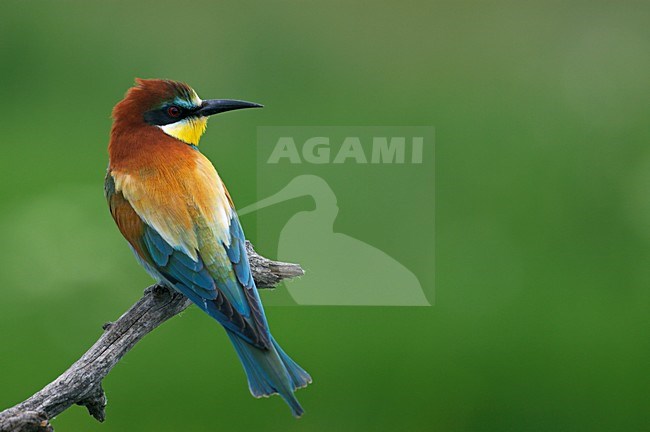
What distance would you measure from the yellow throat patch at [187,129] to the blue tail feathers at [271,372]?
527mm

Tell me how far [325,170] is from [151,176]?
1694 mm

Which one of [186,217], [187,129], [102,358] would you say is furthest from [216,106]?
[102,358]

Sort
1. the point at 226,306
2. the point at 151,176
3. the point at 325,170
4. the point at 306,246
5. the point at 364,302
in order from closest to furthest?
1. the point at 226,306
2. the point at 151,176
3. the point at 306,246
4. the point at 364,302
5. the point at 325,170

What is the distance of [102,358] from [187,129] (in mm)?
594

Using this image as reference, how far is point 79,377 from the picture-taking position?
6.34ft

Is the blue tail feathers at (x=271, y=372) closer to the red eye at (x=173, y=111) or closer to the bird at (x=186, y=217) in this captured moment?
the bird at (x=186, y=217)

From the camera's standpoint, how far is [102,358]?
2.00 metres

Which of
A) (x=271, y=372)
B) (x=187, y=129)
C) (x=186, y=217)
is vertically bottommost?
(x=271, y=372)

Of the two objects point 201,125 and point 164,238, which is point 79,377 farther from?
point 201,125

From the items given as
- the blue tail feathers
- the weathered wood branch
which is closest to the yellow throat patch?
the weathered wood branch

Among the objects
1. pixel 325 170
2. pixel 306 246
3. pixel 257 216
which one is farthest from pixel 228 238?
pixel 325 170

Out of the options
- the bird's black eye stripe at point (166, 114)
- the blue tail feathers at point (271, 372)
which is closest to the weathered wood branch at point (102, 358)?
the blue tail feathers at point (271, 372)

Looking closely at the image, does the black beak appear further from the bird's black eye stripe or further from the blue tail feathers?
the blue tail feathers

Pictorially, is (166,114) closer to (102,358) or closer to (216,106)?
(216,106)
